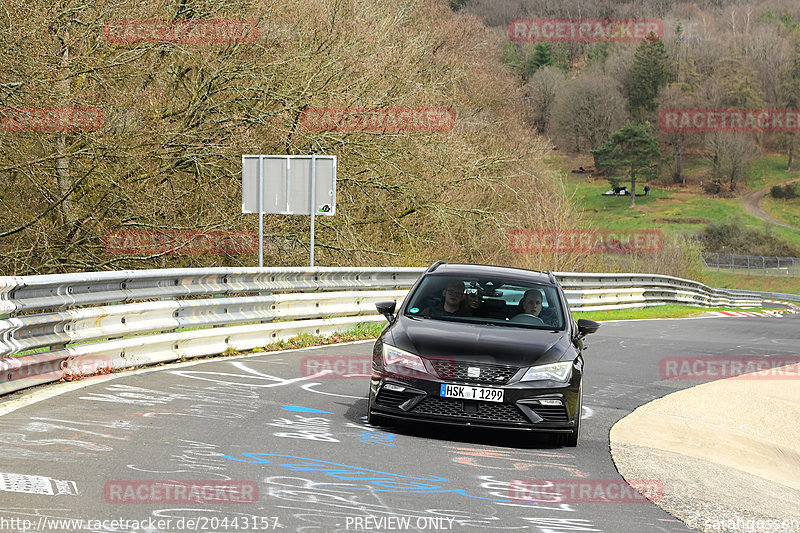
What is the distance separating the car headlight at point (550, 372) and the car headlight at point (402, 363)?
808 mm

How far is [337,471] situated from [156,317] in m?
5.20

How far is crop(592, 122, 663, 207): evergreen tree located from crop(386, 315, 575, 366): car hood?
13165 cm

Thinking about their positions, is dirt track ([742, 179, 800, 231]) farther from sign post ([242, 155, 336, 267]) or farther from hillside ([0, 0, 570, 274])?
sign post ([242, 155, 336, 267])

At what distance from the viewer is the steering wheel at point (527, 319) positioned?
29.1 ft

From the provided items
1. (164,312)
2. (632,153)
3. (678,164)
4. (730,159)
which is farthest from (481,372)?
(678,164)

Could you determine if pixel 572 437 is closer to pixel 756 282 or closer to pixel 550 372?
pixel 550 372

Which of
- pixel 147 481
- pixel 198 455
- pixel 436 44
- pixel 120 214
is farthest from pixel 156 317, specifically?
pixel 436 44

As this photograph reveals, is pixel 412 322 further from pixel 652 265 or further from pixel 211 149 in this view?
pixel 652 265

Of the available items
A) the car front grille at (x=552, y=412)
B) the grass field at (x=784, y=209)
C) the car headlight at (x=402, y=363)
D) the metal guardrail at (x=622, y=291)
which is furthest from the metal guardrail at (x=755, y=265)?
the car headlight at (x=402, y=363)

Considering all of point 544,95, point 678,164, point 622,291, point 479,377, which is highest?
point 544,95

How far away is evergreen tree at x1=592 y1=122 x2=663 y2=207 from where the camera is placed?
138250 mm

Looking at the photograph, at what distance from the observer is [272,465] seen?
20.8 ft

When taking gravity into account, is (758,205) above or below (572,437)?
above

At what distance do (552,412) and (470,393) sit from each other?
0.66 metres
